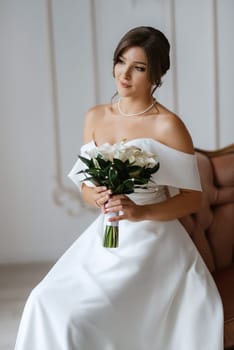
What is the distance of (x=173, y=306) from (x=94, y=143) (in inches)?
20.1

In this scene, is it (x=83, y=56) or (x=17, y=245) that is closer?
(x=83, y=56)

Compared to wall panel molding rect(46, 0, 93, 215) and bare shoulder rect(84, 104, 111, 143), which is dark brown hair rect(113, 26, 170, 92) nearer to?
bare shoulder rect(84, 104, 111, 143)

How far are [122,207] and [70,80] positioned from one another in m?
1.50

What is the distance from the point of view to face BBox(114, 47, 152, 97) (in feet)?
5.39

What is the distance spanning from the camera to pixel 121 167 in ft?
4.92

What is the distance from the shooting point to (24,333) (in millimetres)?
1546

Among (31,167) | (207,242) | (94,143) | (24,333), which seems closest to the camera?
(24,333)

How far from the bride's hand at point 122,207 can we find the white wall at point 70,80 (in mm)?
1441

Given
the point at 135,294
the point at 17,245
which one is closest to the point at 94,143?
the point at 135,294

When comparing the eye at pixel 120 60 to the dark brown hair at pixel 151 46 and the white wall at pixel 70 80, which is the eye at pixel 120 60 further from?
the white wall at pixel 70 80

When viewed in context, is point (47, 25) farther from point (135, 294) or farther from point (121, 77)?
point (135, 294)

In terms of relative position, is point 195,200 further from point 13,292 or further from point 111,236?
point 13,292

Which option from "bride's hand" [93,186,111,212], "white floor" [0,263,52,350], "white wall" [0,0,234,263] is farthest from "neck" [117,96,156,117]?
"white wall" [0,0,234,263]

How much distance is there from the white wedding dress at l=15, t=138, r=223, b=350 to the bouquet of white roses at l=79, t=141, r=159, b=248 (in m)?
0.12
